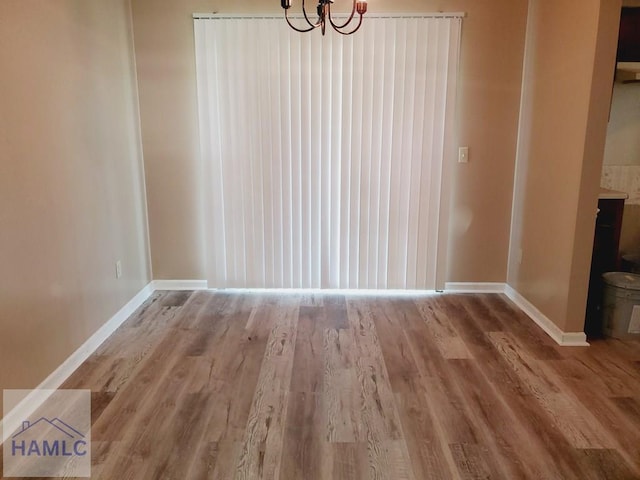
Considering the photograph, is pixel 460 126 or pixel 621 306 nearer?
pixel 621 306

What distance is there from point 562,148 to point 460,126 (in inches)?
36.9

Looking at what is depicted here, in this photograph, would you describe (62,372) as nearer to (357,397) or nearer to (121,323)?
(121,323)

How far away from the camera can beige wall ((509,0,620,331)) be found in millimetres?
2881

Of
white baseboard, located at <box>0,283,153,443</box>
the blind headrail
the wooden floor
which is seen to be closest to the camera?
the wooden floor

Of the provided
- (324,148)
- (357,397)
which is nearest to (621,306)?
(357,397)

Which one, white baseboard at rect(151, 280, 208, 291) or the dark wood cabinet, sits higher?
the dark wood cabinet

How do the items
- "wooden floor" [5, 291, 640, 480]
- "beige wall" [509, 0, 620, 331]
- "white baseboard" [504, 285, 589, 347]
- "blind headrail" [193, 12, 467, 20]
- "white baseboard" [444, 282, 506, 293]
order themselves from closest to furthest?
"wooden floor" [5, 291, 640, 480], "beige wall" [509, 0, 620, 331], "white baseboard" [504, 285, 589, 347], "blind headrail" [193, 12, 467, 20], "white baseboard" [444, 282, 506, 293]

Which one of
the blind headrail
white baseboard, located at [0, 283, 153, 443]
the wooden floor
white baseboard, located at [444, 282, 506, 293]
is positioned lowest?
the wooden floor

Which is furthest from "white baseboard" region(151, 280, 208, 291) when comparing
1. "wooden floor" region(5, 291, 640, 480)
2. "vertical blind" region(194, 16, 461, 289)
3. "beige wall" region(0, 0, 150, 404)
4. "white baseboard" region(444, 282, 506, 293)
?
"white baseboard" region(444, 282, 506, 293)

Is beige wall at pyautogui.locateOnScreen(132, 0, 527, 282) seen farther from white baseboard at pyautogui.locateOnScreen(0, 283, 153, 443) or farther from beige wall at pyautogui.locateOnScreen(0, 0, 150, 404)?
white baseboard at pyautogui.locateOnScreen(0, 283, 153, 443)

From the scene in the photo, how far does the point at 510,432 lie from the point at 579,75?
226 cm

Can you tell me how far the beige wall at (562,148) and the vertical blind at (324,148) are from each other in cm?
65

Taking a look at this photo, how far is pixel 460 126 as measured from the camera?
156 inches

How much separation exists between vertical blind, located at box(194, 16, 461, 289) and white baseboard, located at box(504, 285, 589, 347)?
737 millimetres
